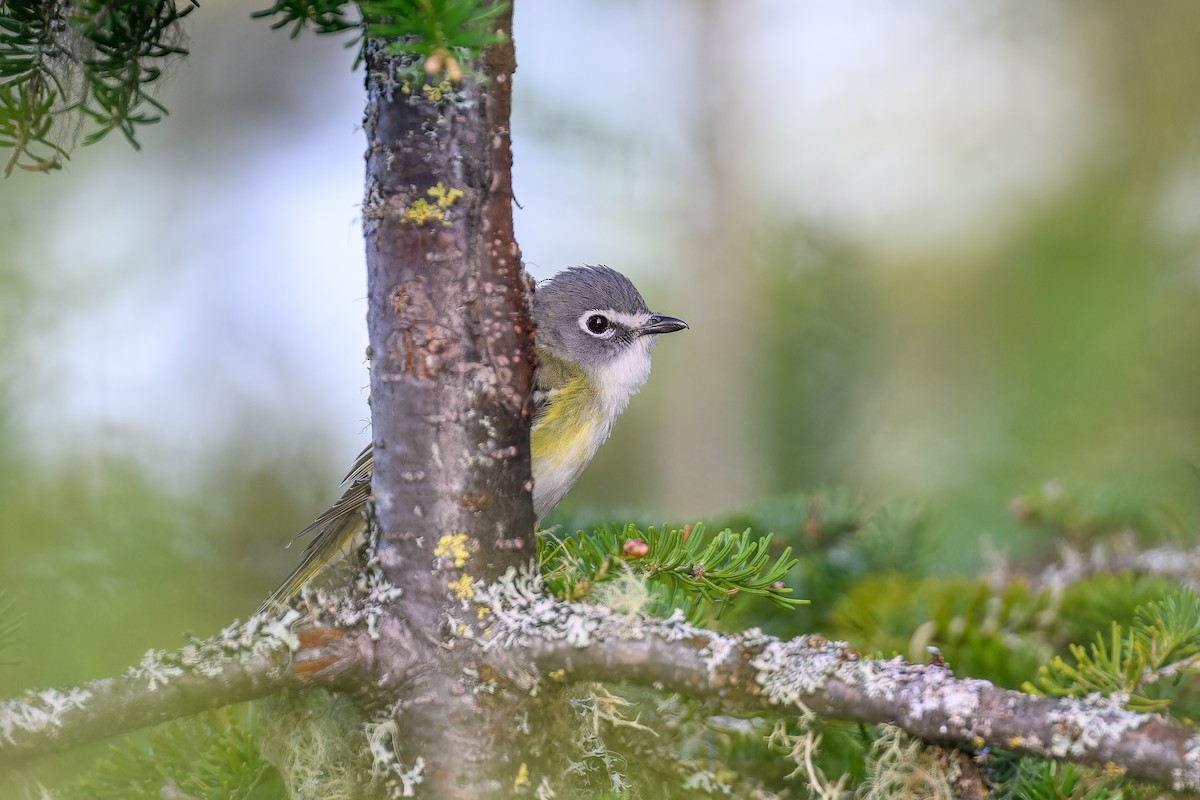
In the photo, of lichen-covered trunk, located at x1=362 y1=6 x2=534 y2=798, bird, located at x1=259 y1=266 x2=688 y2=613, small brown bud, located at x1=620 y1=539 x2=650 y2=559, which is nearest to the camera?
lichen-covered trunk, located at x1=362 y1=6 x2=534 y2=798

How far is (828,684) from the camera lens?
1397 mm

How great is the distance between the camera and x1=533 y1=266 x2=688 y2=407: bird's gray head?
3174mm

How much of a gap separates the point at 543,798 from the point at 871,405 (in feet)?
12.2

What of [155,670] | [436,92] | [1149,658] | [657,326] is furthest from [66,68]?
[1149,658]

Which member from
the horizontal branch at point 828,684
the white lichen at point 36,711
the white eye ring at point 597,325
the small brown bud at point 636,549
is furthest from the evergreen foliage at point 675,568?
the white eye ring at point 597,325

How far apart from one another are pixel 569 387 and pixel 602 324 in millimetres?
502

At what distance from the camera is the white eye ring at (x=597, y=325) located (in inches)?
128

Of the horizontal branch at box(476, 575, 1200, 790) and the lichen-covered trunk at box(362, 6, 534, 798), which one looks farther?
the lichen-covered trunk at box(362, 6, 534, 798)

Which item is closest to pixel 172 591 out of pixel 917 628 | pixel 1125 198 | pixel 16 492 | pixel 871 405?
pixel 16 492

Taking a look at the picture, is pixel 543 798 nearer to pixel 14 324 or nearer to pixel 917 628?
pixel 917 628

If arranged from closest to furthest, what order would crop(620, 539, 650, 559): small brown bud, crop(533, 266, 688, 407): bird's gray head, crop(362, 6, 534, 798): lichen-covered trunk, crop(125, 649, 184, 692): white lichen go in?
crop(125, 649, 184, 692): white lichen < crop(362, 6, 534, 798): lichen-covered trunk < crop(620, 539, 650, 559): small brown bud < crop(533, 266, 688, 407): bird's gray head

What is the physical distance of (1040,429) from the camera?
482 cm

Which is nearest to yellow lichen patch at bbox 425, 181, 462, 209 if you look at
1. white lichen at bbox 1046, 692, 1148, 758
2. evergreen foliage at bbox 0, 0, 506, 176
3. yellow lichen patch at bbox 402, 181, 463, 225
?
yellow lichen patch at bbox 402, 181, 463, 225

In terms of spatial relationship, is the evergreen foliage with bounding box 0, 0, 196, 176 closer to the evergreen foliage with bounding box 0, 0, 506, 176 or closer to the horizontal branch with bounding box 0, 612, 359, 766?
the evergreen foliage with bounding box 0, 0, 506, 176
